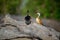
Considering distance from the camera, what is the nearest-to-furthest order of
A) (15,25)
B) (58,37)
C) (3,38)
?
1. (3,38)
2. (15,25)
3. (58,37)

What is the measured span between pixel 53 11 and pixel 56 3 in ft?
1.37

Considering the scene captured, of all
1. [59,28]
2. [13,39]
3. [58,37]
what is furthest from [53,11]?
[13,39]

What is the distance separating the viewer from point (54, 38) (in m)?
5.53

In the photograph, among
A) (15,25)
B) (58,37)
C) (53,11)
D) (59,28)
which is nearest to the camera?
(15,25)

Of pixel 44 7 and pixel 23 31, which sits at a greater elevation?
pixel 23 31

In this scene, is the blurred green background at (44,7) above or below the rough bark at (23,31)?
below

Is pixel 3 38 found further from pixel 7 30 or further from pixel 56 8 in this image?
pixel 56 8

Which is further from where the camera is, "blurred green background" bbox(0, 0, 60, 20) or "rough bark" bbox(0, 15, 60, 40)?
"blurred green background" bbox(0, 0, 60, 20)

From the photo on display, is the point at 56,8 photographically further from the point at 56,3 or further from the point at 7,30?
the point at 7,30

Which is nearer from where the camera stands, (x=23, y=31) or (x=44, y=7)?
(x=23, y=31)

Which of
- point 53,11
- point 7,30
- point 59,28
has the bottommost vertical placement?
point 53,11

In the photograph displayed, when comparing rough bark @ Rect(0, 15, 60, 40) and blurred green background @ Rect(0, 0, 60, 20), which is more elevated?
rough bark @ Rect(0, 15, 60, 40)

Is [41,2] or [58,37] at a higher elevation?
[58,37]

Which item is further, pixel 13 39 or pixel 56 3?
pixel 56 3
